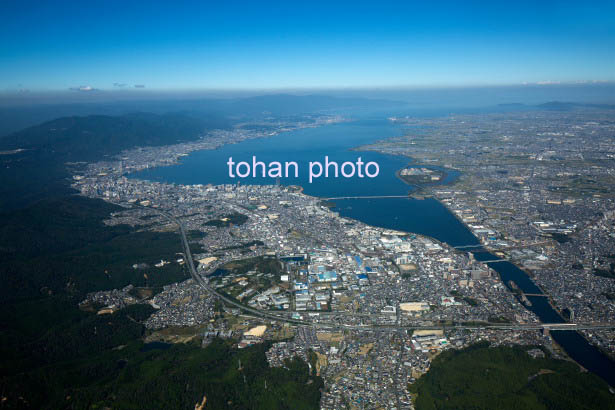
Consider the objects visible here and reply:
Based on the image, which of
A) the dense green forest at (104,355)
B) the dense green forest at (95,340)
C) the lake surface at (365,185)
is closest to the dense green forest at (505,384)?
the lake surface at (365,185)

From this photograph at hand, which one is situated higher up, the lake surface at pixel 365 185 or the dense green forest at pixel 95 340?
the lake surface at pixel 365 185

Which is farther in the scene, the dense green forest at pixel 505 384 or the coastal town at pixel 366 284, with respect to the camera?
the coastal town at pixel 366 284

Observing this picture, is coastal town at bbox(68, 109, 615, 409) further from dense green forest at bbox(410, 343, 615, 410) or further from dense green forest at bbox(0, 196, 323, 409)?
dense green forest at bbox(0, 196, 323, 409)

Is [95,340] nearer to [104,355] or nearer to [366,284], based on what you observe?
[104,355]

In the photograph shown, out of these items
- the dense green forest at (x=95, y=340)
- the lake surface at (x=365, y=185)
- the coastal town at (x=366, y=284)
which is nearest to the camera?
the dense green forest at (x=95, y=340)

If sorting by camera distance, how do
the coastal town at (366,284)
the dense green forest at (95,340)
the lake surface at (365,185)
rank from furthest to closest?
1. the lake surface at (365,185)
2. the coastal town at (366,284)
3. the dense green forest at (95,340)

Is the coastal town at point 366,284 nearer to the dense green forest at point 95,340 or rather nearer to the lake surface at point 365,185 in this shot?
the lake surface at point 365,185

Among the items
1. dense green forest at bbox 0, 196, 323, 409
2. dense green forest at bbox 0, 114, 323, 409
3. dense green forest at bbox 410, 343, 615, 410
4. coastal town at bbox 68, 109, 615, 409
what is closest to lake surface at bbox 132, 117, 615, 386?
coastal town at bbox 68, 109, 615, 409
